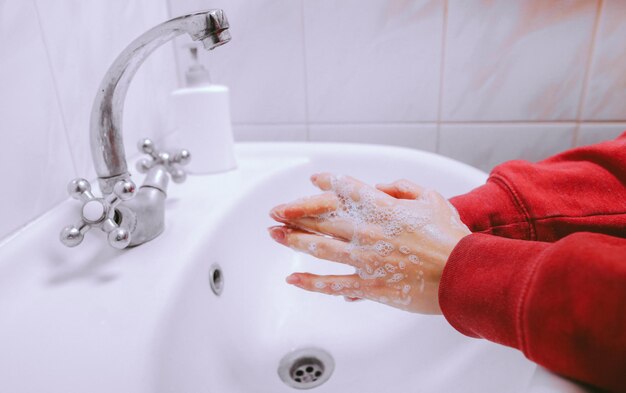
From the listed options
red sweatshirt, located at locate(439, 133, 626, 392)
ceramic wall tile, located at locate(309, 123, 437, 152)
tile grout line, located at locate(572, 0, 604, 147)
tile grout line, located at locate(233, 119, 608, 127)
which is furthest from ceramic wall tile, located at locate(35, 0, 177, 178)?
tile grout line, located at locate(572, 0, 604, 147)

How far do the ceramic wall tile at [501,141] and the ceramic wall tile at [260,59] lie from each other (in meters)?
0.29

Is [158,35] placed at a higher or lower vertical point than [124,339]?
higher

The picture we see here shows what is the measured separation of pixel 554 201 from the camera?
0.43 m

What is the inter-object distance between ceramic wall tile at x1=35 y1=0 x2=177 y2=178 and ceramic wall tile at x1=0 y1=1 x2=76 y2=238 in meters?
0.02

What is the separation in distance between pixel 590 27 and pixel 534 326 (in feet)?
2.05

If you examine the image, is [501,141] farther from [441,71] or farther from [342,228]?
[342,228]

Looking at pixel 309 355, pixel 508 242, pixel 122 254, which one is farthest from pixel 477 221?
pixel 122 254

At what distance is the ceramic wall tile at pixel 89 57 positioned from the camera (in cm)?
46

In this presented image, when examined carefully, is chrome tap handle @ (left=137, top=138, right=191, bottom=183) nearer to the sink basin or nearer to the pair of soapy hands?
the sink basin

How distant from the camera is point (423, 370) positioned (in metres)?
0.47

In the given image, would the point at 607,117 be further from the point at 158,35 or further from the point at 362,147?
the point at 158,35

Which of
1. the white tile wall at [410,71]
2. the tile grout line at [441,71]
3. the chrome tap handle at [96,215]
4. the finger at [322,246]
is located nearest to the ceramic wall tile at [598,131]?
the white tile wall at [410,71]

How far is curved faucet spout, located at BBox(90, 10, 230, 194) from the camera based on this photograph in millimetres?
366

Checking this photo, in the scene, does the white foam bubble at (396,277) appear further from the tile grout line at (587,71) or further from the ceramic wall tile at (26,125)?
the tile grout line at (587,71)
